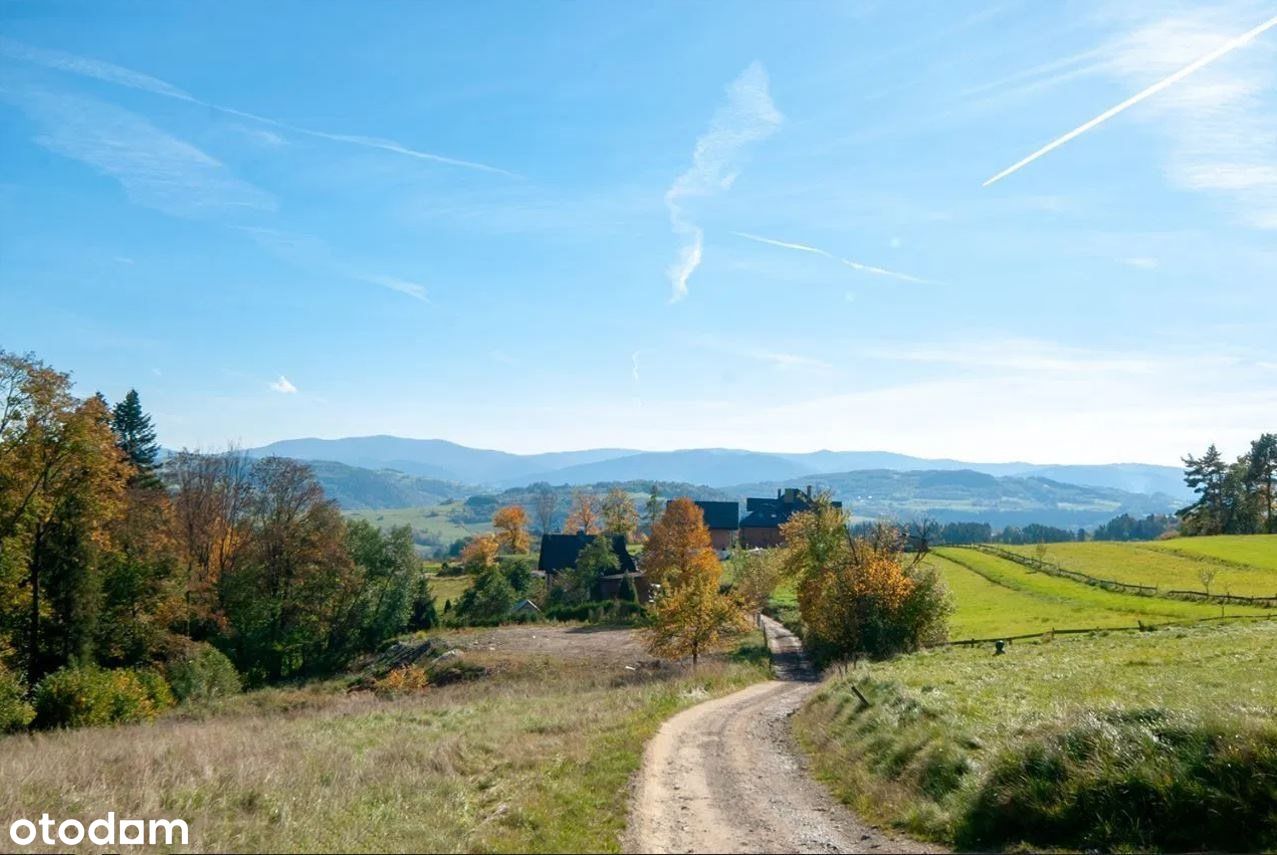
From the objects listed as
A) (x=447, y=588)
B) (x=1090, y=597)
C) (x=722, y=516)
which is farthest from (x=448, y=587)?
(x=1090, y=597)

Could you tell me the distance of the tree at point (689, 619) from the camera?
152 feet

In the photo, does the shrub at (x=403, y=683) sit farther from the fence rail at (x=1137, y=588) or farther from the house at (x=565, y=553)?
the fence rail at (x=1137, y=588)

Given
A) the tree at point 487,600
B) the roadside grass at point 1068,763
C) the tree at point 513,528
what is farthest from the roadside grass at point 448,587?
the roadside grass at point 1068,763

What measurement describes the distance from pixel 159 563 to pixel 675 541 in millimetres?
45904

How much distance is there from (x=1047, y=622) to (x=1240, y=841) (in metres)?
46.1

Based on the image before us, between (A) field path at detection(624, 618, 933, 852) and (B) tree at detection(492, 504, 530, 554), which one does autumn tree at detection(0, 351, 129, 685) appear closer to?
(A) field path at detection(624, 618, 933, 852)

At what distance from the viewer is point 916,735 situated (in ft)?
51.5

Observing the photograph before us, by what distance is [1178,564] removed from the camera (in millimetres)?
69688

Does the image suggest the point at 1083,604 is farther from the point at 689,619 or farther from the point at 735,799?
the point at 735,799

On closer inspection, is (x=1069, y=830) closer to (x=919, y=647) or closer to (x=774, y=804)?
(x=774, y=804)

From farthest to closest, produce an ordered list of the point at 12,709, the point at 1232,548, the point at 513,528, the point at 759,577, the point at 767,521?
the point at 767,521
the point at 513,528
the point at 1232,548
the point at 759,577
the point at 12,709

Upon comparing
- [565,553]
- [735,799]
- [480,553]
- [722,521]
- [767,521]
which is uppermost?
[735,799]

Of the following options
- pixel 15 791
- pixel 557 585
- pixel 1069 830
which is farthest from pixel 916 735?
pixel 557 585

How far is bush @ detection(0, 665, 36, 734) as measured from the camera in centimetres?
2858
